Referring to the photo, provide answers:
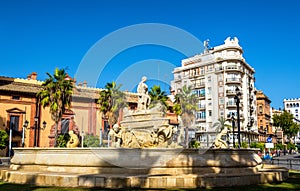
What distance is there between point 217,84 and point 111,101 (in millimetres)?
29236

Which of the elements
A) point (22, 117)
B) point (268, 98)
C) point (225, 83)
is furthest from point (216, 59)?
point (22, 117)

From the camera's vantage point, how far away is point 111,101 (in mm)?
40688

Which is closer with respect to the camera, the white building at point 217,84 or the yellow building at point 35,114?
the yellow building at point 35,114

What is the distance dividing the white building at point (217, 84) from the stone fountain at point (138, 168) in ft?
160

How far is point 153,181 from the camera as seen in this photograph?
9.79m

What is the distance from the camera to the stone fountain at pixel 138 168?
32.7 feet

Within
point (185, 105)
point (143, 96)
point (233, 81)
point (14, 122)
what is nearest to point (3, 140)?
point (14, 122)

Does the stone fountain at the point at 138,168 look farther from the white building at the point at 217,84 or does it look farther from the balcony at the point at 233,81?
the balcony at the point at 233,81

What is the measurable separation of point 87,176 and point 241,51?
62145 mm

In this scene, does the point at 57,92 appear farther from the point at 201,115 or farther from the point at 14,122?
the point at 201,115

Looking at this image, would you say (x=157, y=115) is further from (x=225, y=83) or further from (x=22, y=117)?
(x=225, y=83)

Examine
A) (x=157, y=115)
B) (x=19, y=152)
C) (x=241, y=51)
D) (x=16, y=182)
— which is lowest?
(x=16, y=182)

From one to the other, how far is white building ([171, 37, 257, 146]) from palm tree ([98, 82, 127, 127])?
19.9 m

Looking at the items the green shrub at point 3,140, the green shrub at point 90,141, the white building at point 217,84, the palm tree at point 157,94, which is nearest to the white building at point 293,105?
the white building at point 217,84
